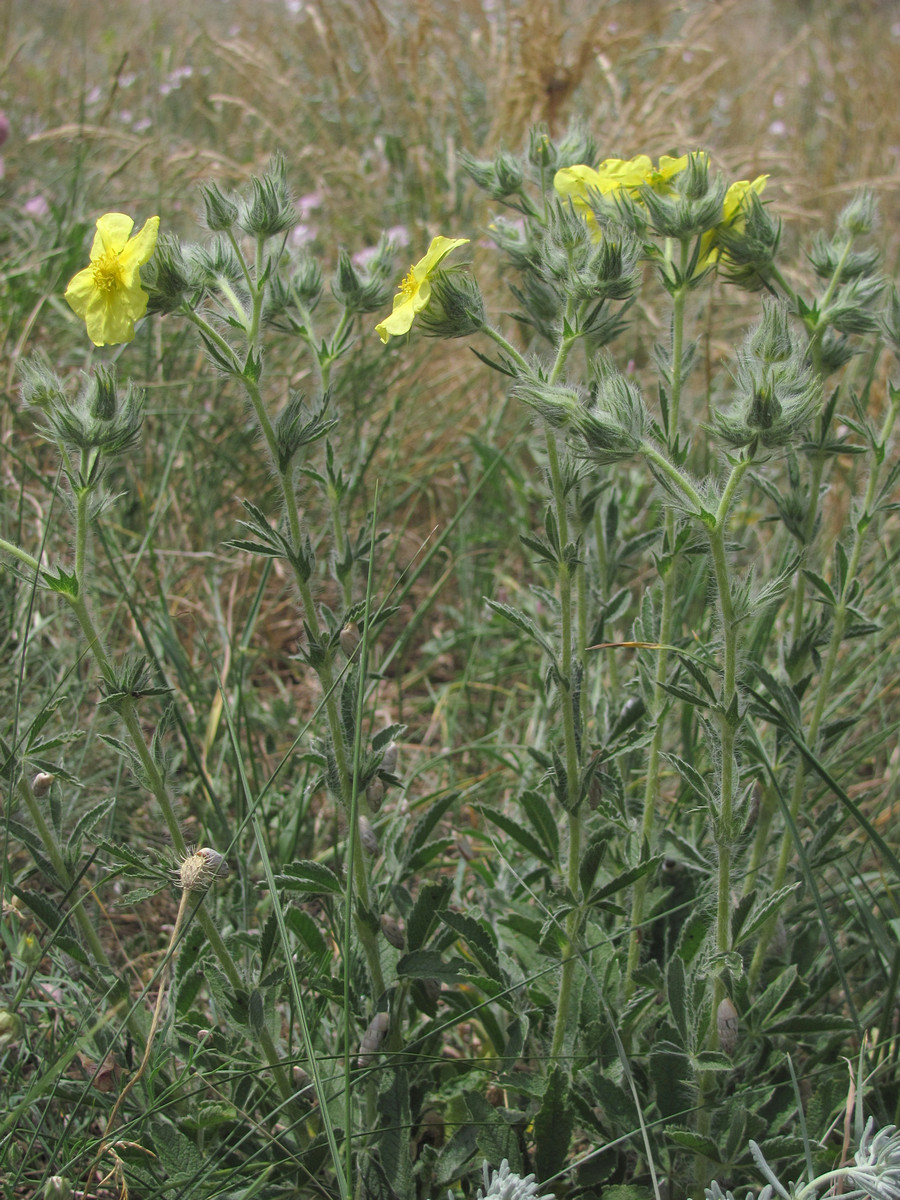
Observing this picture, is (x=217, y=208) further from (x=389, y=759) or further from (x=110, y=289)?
(x=389, y=759)

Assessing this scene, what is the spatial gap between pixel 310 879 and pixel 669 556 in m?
0.75

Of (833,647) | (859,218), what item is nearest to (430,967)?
(833,647)

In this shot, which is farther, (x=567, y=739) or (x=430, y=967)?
(x=430, y=967)

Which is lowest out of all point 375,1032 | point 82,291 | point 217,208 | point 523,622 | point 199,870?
point 375,1032

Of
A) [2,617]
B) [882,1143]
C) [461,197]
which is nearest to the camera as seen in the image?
[882,1143]

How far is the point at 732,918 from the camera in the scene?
58.1 inches

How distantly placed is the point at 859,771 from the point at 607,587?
3.87 feet

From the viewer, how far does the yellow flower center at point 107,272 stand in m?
1.31

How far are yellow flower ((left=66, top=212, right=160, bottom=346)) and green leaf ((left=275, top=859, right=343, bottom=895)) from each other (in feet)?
2.65

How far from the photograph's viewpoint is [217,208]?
1395mm

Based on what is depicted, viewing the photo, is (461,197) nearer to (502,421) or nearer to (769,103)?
(502,421)

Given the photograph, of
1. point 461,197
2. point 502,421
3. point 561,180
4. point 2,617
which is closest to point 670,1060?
point 561,180

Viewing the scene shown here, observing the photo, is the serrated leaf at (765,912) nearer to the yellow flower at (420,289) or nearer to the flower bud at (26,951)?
the yellow flower at (420,289)

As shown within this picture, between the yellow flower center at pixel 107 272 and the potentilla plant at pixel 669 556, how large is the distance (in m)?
0.38
